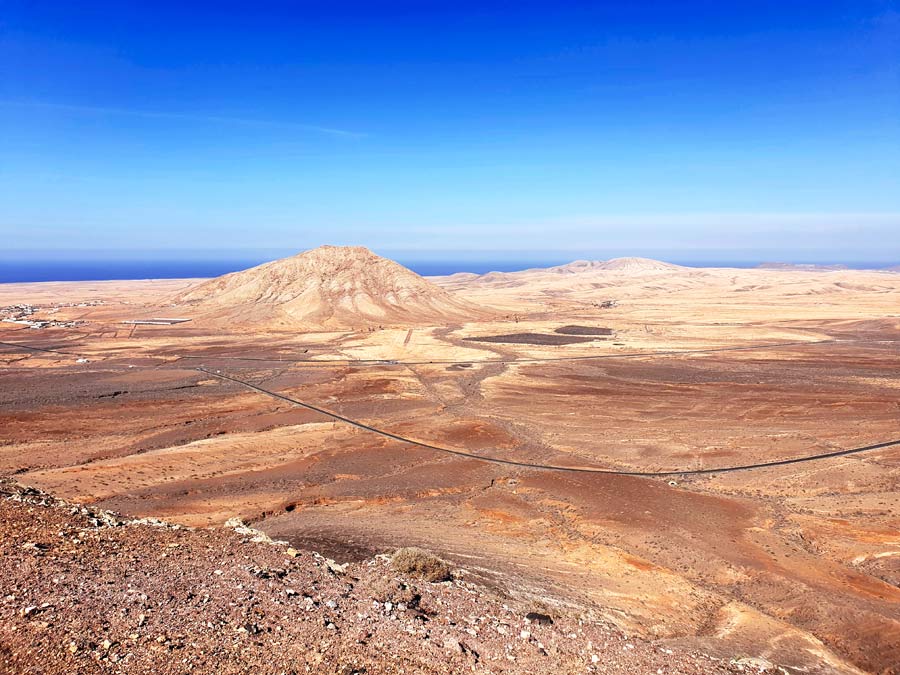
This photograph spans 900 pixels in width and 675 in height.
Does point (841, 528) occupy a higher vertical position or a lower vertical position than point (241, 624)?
lower

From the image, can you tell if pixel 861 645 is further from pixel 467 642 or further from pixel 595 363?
pixel 595 363

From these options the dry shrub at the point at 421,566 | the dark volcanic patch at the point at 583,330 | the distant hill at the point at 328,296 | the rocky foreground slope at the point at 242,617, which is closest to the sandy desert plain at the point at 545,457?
the dry shrub at the point at 421,566

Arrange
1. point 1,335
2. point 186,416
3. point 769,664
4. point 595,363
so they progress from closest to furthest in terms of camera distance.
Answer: point 769,664 → point 186,416 → point 595,363 → point 1,335

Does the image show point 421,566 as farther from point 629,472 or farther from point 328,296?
Result: point 328,296

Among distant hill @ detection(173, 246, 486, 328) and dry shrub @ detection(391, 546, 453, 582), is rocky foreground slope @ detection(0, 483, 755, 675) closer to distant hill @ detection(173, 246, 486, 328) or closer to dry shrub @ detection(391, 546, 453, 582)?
dry shrub @ detection(391, 546, 453, 582)

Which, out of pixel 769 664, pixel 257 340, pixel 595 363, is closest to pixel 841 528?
pixel 769 664

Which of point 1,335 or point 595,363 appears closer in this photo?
point 595,363

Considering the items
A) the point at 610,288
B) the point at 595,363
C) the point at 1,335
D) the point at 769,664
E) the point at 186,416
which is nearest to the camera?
the point at 769,664

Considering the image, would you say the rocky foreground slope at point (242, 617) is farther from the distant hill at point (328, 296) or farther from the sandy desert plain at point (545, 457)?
the distant hill at point (328, 296)

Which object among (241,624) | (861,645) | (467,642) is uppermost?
(241,624)
